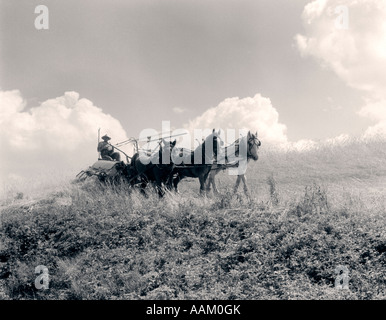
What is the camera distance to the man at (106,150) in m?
19.0

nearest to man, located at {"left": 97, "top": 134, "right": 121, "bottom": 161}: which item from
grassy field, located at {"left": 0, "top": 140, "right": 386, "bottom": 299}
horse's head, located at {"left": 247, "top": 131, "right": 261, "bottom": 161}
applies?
grassy field, located at {"left": 0, "top": 140, "right": 386, "bottom": 299}

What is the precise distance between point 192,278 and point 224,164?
7350mm

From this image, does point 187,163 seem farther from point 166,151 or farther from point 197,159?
point 166,151

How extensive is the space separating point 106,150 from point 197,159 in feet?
19.2

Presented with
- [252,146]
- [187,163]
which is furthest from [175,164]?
[252,146]

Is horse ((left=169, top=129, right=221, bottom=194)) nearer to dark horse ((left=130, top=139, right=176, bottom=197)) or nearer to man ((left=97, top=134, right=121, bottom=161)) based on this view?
dark horse ((left=130, top=139, right=176, bottom=197))

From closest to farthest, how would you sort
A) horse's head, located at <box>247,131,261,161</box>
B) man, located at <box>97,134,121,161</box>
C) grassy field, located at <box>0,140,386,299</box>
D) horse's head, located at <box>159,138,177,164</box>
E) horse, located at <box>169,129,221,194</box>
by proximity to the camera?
1. grassy field, located at <box>0,140,386,299</box>
2. horse, located at <box>169,129,221,194</box>
3. horse's head, located at <box>159,138,177,164</box>
4. horse's head, located at <box>247,131,261,161</box>
5. man, located at <box>97,134,121,161</box>

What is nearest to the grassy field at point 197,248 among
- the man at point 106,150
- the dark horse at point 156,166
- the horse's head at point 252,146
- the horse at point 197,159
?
the dark horse at point 156,166

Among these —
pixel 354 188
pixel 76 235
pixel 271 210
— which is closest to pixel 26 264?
pixel 76 235

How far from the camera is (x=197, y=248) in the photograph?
9.52m

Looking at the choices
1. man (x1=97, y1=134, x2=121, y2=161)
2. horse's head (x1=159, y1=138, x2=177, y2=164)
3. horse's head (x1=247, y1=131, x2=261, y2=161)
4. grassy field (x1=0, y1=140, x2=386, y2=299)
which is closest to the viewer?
grassy field (x1=0, y1=140, x2=386, y2=299)

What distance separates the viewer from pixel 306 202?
11102 millimetres

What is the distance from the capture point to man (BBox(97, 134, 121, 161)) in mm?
18969

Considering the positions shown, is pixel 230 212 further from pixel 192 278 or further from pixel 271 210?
pixel 192 278
